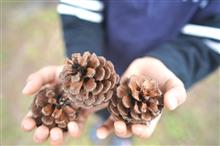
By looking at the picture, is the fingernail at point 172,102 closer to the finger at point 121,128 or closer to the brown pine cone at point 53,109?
the finger at point 121,128

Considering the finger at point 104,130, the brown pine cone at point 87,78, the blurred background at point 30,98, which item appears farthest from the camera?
the blurred background at point 30,98

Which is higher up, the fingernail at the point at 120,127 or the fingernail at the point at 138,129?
the fingernail at the point at 120,127

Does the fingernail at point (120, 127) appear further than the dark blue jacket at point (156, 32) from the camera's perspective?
No

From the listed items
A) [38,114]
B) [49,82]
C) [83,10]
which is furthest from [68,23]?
[38,114]

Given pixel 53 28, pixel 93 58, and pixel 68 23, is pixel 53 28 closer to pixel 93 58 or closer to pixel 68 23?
pixel 68 23

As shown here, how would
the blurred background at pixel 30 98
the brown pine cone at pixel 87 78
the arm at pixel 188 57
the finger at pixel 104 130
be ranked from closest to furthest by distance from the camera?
the brown pine cone at pixel 87 78, the finger at pixel 104 130, the arm at pixel 188 57, the blurred background at pixel 30 98

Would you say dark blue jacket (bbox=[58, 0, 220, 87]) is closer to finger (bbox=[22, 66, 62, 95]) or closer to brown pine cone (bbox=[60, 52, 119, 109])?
finger (bbox=[22, 66, 62, 95])

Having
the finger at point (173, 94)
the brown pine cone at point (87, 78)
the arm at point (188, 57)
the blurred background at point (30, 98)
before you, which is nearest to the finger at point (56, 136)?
the brown pine cone at point (87, 78)

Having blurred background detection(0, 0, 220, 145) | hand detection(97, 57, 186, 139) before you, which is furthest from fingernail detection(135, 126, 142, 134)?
blurred background detection(0, 0, 220, 145)
